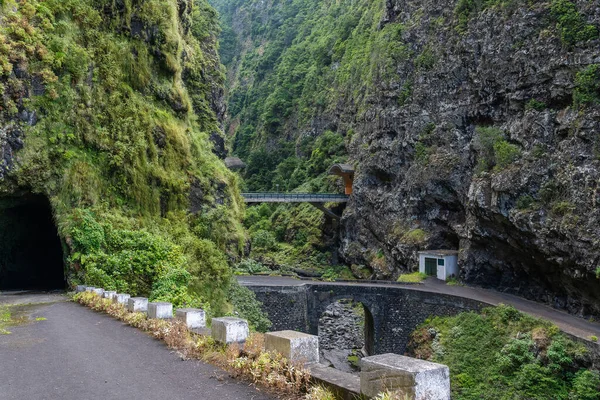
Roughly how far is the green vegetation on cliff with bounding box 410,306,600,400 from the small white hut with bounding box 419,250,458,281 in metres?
5.50

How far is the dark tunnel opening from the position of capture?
1953cm

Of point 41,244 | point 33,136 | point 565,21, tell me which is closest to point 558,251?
point 565,21

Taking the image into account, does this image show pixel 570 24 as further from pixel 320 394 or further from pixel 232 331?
pixel 320 394

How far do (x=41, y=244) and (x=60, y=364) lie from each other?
1764cm

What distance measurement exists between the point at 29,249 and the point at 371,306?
1713 centimetres

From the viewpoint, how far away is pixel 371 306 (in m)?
24.6

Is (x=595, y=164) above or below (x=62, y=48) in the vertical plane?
below

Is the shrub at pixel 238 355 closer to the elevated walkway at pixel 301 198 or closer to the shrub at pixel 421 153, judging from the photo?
the shrub at pixel 421 153

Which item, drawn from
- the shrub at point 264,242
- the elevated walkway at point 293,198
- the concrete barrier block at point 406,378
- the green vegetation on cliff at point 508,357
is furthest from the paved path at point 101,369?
the shrub at point 264,242

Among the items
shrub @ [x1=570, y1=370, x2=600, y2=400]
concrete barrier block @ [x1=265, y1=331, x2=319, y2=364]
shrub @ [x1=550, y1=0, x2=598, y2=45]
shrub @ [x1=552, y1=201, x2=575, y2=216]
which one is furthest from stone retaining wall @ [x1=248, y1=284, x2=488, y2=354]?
concrete barrier block @ [x1=265, y1=331, x2=319, y2=364]

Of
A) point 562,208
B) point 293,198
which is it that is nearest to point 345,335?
point 293,198

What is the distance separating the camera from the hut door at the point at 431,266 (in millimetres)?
27969

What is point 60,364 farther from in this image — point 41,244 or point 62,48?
point 41,244

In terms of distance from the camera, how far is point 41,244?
70.2 feet
